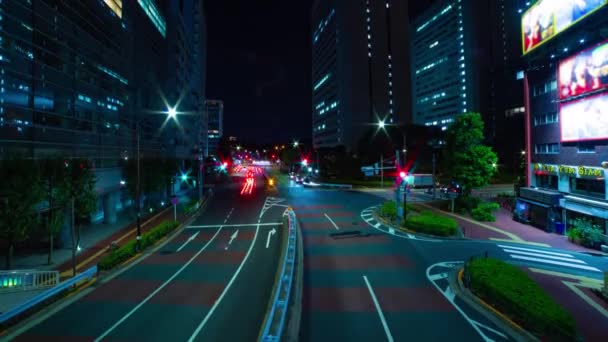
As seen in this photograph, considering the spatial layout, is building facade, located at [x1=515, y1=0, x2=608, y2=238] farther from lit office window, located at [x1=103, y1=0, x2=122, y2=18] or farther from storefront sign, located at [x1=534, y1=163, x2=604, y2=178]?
lit office window, located at [x1=103, y1=0, x2=122, y2=18]

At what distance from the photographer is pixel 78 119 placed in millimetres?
30516

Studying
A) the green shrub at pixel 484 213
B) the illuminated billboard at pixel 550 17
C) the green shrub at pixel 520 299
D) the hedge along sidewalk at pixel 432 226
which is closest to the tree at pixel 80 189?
the hedge along sidewalk at pixel 432 226

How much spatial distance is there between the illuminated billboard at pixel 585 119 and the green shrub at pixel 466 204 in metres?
10.4

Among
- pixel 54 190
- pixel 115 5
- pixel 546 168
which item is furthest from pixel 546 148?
Result: pixel 115 5

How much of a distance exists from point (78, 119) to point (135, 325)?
83.2 feet

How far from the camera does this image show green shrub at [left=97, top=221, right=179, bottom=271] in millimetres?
19253

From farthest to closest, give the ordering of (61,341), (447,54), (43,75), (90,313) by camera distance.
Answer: (447,54), (43,75), (90,313), (61,341)

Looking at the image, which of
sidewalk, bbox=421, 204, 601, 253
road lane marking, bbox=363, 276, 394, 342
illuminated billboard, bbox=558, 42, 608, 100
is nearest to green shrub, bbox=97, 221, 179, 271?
road lane marking, bbox=363, 276, 394, 342

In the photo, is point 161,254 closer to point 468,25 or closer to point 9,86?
point 9,86

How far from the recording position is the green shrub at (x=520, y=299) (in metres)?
11.0

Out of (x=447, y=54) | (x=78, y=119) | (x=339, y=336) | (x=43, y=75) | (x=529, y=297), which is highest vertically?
(x=447, y=54)

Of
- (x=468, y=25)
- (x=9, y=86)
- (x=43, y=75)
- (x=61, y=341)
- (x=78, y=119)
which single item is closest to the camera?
(x=61, y=341)

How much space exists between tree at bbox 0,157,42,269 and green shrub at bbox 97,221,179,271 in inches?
195

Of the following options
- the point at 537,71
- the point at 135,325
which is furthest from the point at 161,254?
the point at 537,71
